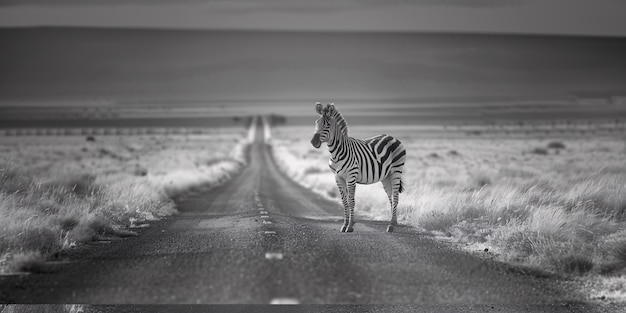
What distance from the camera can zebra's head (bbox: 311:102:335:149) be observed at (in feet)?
26.1

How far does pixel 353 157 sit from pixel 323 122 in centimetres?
86

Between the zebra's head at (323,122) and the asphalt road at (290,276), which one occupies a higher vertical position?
the zebra's head at (323,122)

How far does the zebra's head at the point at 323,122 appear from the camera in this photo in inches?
313

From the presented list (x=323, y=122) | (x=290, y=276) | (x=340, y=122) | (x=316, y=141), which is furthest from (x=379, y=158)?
(x=290, y=276)

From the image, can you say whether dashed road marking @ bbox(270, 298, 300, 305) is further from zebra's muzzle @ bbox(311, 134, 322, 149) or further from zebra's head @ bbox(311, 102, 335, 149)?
zebra's head @ bbox(311, 102, 335, 149)

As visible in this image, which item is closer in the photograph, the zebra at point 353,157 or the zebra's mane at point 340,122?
the zebra at point 353,157

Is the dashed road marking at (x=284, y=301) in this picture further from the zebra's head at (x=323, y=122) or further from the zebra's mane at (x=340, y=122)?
the zebra's mane at (x=340, y=122)

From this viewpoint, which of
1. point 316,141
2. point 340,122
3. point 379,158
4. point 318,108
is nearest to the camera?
point 316,141

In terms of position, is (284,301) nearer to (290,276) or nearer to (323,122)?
(290,276)

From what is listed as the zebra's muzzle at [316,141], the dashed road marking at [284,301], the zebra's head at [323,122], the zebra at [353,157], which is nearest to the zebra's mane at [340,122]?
the zebra at [353,157]

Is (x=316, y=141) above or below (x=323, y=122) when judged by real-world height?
below

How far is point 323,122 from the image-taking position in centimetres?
821

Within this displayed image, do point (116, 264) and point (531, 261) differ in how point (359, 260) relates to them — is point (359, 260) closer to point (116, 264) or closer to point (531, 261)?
point (531, 261)

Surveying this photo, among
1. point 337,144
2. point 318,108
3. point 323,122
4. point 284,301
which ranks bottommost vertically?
point 284,301
